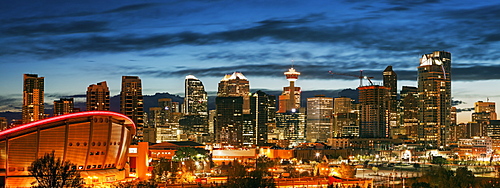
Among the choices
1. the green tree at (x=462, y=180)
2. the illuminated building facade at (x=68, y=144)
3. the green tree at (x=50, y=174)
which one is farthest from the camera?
the green tree at (x=462, y=180)

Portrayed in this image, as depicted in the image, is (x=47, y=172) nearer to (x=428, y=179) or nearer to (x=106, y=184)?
(x=106, y=184)

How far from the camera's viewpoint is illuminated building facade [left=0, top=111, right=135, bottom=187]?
88938mm

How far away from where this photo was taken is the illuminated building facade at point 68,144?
8894 centimetres

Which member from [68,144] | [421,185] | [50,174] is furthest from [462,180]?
[50,174]

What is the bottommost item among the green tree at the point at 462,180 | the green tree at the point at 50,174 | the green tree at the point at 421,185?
the green tree at the point at 421,185

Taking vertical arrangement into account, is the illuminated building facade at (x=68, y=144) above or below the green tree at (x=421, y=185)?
above

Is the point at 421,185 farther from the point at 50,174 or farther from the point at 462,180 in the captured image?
the point at 50,174

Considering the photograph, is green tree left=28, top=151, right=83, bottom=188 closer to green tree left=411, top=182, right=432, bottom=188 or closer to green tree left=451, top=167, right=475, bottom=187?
green tree left=411, top=182, right=432, bottom=188

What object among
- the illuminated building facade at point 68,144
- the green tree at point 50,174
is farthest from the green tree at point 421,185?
the green tree at point 50,174

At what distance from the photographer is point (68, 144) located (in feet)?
301

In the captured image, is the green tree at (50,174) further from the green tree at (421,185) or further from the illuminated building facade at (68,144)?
the green tree at (421,185)

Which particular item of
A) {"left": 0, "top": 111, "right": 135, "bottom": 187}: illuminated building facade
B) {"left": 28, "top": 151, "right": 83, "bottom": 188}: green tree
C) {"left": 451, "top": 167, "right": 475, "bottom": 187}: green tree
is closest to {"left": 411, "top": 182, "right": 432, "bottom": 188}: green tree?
{"left": 451, "top": 167, "right": 475, "bottom": 187}: green tree

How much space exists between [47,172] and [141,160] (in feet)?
174

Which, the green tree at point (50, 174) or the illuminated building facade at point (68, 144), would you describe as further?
the illuminated building facade at point (68, 144)
